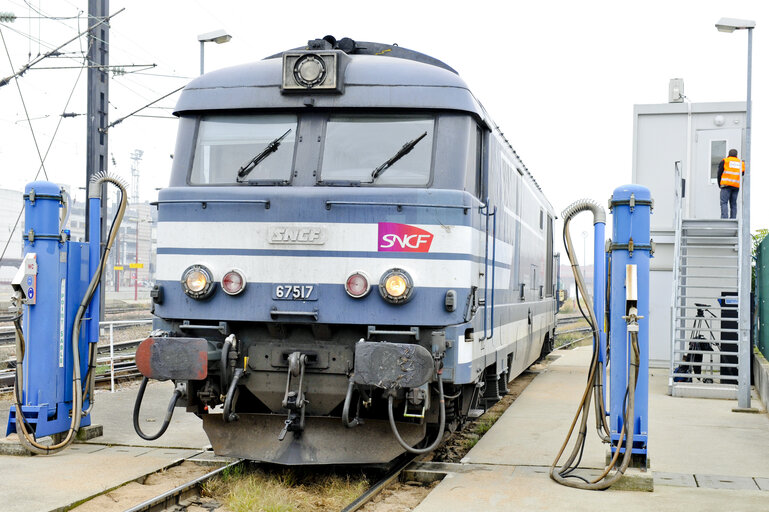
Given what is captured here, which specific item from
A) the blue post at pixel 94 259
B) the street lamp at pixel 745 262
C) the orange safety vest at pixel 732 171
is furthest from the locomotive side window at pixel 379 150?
the orange safety vest at pixel 732 171

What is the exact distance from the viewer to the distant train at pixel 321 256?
7.09 meters

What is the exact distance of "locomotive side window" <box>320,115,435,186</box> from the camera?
7348 mm

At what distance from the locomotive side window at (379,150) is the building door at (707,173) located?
41.4ft

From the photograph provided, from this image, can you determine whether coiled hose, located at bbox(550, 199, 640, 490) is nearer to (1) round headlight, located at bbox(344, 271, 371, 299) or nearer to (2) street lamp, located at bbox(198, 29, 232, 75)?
(1) round headlight, located at bbox(344, 271, 371, 299)

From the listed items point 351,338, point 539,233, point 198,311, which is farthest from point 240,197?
point 539,233

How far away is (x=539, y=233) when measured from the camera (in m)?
14.3

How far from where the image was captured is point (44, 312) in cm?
855

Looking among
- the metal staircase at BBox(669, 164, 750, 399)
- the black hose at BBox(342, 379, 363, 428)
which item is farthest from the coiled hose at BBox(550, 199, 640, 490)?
the metal staircase at BBox(669, 164, 750, 399)

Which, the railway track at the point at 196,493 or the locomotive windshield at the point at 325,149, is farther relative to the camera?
the locomotive windshield at the point at 325,149

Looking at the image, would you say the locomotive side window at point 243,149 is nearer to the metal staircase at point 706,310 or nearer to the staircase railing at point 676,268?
the metal staircase at point 706,310

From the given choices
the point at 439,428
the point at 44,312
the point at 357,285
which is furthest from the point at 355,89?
the point at 44,312

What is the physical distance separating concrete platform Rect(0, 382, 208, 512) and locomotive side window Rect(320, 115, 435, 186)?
3141 mm

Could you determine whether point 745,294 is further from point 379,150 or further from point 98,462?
point 98,462

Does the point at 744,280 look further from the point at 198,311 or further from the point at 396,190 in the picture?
→ the point at 198,311
